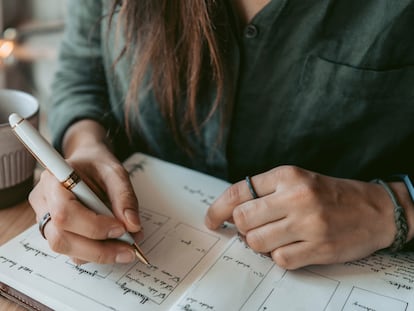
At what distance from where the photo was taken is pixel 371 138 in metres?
0.76

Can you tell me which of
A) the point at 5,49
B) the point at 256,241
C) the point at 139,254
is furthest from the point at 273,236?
the point at 5,49

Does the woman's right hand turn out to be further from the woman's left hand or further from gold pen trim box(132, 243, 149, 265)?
the woman's left hand

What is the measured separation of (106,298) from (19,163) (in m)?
0.25

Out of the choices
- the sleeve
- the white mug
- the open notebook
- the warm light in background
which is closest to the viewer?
the open notebook

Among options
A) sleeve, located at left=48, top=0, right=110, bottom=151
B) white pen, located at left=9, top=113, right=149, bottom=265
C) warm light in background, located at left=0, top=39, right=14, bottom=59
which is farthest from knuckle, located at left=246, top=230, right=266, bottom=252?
warm light in background, located at left=0, top=39, right=14, bottom=59

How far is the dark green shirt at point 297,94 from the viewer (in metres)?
0.70

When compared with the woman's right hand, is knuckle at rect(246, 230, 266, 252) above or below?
below

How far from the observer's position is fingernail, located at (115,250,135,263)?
56 cm

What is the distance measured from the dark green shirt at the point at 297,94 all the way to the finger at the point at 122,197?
0.73 feet

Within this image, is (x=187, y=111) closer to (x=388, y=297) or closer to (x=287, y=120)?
(x=287, y=120)

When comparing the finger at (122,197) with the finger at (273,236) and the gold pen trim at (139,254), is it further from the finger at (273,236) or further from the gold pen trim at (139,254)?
the finger at (273,236)

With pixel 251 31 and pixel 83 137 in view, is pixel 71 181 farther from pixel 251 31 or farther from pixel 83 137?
pixel 251 31

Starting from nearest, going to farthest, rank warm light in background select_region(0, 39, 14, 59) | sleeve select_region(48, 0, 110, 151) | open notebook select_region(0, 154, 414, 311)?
open notebook select_region(0, 154, 414, 311) < sleeve select_region(48, 0, 110, 151) < warm light in background select_region(0, 39, 14, 59)

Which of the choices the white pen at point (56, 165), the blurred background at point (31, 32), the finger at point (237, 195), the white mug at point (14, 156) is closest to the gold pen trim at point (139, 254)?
the white pen at point (56, 165)
